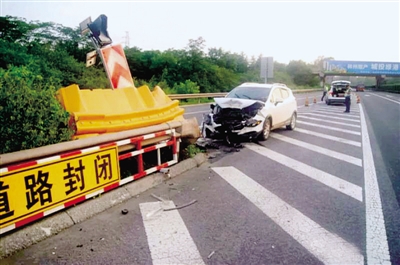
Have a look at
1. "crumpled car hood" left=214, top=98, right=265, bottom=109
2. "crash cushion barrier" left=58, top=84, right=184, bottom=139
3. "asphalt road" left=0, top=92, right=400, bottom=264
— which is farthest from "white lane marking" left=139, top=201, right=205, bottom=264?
"crumpled car hood" left=214, top=98, right=265, bottom=109

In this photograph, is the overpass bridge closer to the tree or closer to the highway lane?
the highway lane

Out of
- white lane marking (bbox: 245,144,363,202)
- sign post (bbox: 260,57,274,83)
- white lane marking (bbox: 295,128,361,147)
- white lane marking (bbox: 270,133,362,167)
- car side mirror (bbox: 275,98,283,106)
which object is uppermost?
sign post (bbox: 260,57,274,83)

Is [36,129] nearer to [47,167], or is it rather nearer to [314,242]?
[47,167]

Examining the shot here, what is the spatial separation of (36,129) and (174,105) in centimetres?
300

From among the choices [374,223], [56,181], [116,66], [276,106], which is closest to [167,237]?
[56,181]

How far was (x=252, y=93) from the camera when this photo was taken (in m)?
10.0

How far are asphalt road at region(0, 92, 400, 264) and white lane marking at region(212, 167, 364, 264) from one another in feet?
0.04

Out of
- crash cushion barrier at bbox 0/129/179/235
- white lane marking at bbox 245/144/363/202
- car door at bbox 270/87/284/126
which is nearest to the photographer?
crash cushion barrier at bbox 0/129/179/235

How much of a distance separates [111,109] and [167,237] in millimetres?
2347

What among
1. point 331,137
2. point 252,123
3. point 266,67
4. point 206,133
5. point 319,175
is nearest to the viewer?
point 319,175

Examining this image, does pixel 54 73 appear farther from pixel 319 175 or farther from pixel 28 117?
pixel 319 175

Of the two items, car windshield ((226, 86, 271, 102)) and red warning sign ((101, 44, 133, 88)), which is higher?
red warning sign ((101, 44, 133, 88))

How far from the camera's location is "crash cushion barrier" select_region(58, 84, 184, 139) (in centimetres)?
451

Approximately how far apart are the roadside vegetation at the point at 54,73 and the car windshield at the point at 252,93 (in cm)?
558
